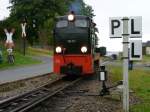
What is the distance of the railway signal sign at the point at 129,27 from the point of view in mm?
13070

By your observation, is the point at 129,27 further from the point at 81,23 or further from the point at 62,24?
the point at 62,24

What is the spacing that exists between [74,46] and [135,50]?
41.6 feet

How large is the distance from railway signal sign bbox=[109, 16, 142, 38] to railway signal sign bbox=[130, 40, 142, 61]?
7.2 inches

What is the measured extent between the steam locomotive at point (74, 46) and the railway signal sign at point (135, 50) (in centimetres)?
1237

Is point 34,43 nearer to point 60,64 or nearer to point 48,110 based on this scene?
point 60,64

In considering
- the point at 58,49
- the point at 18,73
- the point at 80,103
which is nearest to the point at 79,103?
the point at 80,103

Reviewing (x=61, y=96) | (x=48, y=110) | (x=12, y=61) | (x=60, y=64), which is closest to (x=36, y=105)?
(x=48, y=110)

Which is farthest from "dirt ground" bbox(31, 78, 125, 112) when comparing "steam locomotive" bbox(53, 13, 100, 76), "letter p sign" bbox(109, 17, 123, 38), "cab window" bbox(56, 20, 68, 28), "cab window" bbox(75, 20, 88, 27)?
"cab window" bbox(56, 20, 68, 28)

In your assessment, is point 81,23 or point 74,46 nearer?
point 74,46

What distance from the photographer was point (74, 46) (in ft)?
84.7

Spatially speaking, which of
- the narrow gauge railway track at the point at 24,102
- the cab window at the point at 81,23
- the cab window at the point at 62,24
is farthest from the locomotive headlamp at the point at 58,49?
the narrow gauge railway track at the point at 24,102

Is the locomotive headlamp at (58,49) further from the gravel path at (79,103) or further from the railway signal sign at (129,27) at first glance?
the railway signal sign at (129,27)

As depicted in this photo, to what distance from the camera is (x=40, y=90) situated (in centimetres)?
1964

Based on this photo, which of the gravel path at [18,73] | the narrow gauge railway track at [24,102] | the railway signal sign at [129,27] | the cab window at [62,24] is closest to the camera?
the railway signal sign at [129,27]
